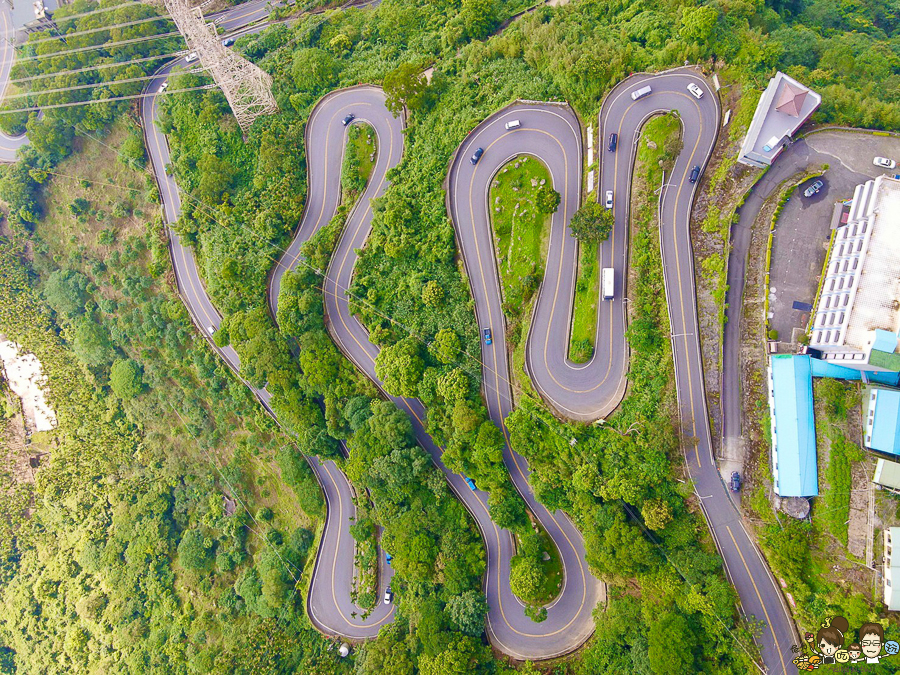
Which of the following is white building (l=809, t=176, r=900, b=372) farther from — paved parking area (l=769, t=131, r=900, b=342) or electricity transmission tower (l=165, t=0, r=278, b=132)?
electricity transmission tower (l=165, t=0, r=278, b=132)

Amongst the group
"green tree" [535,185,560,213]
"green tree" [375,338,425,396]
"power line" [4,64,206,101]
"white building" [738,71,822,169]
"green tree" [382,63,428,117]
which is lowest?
"green tree" [375,338,425,396]

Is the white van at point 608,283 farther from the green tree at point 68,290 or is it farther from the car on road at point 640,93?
the green tree at point 68,290

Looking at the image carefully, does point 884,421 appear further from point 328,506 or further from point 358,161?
point 358,161

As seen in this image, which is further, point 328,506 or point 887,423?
point 328,506

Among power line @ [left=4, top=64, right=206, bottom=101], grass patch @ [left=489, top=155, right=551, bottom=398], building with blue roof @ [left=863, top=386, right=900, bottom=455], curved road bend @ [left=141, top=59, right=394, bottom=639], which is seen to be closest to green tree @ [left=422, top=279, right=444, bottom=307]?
grass patch @ [left=489, top=155, right=551, bottom=398]

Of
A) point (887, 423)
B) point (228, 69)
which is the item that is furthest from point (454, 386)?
point (228, 69)

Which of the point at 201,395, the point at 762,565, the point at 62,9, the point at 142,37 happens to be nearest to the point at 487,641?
the point at 762,565
